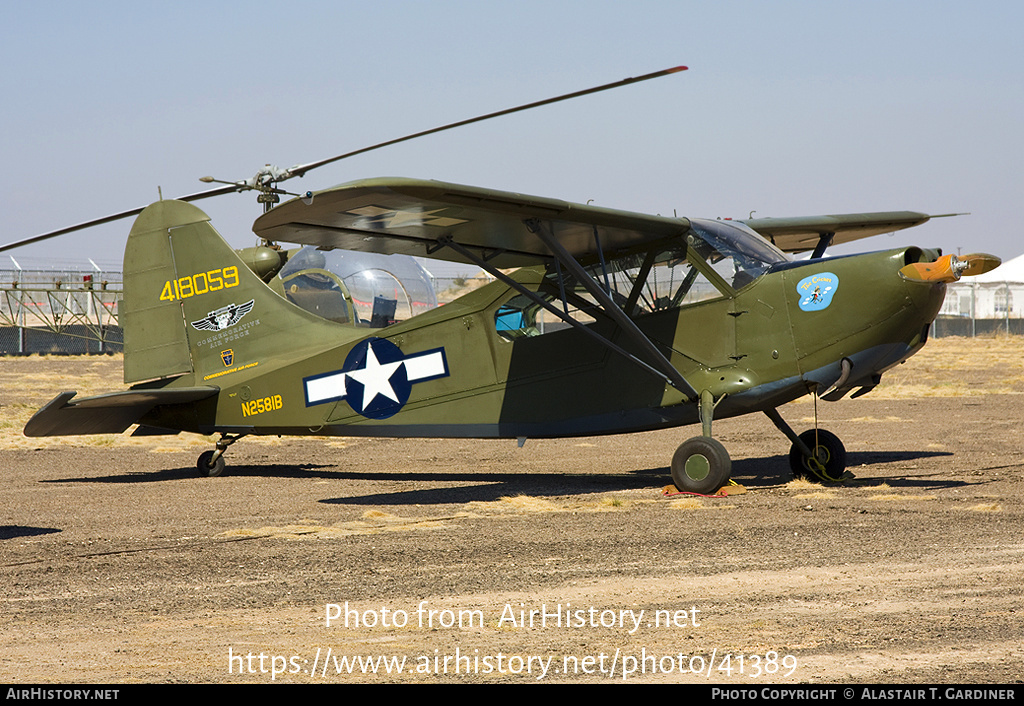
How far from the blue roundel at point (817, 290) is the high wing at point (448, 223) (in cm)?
134

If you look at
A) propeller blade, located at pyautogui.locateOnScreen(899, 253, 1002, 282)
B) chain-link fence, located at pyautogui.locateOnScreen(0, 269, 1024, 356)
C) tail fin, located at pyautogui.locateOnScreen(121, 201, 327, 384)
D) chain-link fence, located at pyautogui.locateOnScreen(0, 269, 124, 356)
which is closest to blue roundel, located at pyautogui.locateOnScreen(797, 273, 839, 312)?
propeller blade, located at pyautogui.locateOnScreen(899, 253, 1002, 282)

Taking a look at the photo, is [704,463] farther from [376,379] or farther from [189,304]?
[189,304]

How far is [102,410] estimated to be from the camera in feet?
39.2

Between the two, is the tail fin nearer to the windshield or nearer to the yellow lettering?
the yellow lettering

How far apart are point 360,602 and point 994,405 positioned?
18137 mm

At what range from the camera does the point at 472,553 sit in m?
7.07

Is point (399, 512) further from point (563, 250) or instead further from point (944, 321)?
point (944, 321)

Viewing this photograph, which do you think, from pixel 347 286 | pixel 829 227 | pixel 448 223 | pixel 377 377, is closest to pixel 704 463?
pixel 448 223

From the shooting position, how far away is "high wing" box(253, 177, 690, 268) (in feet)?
27.6

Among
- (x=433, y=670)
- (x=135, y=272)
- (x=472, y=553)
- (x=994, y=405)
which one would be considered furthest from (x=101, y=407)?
(x=994, y=405)

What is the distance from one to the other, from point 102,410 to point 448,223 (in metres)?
5.09

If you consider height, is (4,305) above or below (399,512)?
above

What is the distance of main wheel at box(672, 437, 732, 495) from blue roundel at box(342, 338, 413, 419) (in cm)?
348

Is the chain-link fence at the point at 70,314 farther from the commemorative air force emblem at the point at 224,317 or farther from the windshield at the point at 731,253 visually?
A: the windshield at the point at 731,253
